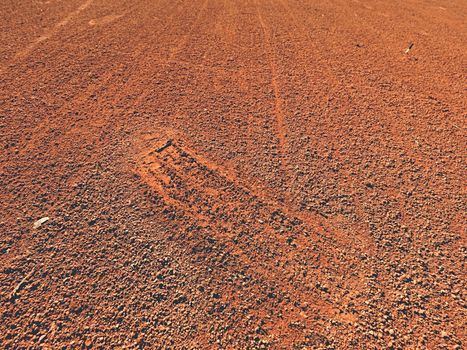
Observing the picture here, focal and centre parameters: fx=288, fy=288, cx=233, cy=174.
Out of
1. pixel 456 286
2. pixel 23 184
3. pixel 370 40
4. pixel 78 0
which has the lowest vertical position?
pixel 456 286

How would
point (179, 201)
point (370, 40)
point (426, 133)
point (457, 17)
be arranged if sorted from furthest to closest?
point (457, 17), point (370, 40), point (426, 133), point (179, 201)

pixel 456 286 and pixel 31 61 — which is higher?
pixel 31 61

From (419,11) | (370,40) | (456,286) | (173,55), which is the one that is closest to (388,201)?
(456,286)

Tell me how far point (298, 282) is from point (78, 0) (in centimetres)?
1043

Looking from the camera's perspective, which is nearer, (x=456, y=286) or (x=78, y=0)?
(x=456, y=286)

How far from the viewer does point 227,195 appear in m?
3.63

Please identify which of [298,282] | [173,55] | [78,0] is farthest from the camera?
[78,0]

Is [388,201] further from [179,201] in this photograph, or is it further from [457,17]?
[457,17]

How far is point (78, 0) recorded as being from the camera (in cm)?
895

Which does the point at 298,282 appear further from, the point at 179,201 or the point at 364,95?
the point at 364,95

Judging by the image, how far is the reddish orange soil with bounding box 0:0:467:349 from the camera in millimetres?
2670

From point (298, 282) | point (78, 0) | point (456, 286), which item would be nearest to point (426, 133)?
point (456, 286)

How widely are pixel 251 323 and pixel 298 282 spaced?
24.8 inches

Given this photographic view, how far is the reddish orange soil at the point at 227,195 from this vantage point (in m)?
2.67
